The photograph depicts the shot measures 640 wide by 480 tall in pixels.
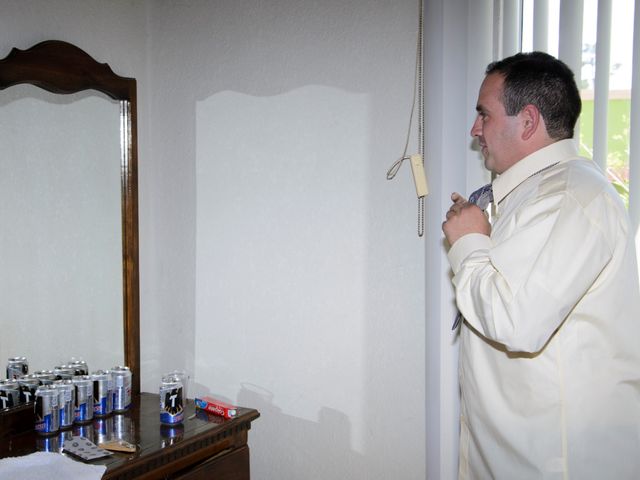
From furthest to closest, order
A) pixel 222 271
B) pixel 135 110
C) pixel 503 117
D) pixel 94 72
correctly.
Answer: pixel 222 271 < pixel 135 110 < pixel 94 72 < pixel 503 117

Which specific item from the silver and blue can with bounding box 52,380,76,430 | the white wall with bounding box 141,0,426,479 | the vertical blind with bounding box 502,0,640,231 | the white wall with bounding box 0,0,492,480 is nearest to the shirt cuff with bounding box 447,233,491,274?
the vertical blind with bounding box 502,0,640,231

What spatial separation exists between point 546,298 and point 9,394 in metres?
1.40

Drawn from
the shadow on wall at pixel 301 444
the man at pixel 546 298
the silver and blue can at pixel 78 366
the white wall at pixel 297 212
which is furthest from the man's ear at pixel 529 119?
the silver and blue can at pixel 78 366

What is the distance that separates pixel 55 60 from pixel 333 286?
108 centimetres

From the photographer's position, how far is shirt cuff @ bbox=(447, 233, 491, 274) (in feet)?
4.59

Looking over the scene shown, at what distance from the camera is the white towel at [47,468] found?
1562mm

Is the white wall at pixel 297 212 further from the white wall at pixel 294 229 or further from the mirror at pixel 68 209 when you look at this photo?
the mirror at pixel 68 209

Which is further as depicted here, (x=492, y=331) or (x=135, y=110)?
(x=135, y=110)

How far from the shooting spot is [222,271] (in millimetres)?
2396

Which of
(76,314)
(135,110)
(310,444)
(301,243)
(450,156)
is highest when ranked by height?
(135,110)

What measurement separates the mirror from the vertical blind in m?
1.30

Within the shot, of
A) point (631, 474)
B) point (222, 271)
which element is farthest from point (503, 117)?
point (222, 271)

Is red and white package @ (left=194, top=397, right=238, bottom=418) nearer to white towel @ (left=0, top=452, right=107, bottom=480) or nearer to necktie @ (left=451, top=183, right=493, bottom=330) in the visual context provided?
white towel @ (left=0, top=452, right=107, bottom=480)

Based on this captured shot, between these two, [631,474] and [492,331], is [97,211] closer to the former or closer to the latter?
[492,331]
